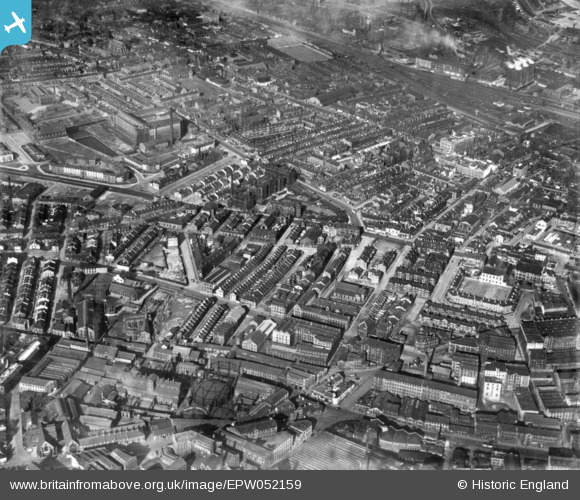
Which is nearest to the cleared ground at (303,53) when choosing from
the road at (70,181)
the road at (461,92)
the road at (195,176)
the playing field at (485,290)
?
the road at (461,92)

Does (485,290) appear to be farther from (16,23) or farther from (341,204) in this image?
(16,23)

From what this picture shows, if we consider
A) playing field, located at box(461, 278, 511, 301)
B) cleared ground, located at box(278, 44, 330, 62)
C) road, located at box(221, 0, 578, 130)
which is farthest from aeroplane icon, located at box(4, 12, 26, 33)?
cleared ground, located at box(278, 44, 330, 62)

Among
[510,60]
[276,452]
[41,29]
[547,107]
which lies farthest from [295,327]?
[41,29]

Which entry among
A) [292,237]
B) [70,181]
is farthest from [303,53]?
[292,237]

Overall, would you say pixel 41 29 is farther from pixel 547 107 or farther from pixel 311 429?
pixel 311 429

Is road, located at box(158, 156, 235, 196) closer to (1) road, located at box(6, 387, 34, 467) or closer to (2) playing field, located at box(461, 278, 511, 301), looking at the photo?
(2) playing field, located at box(461, 278, 511, 301)

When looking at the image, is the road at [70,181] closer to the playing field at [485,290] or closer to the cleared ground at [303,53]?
the playing field at [485,290]
